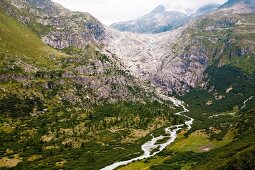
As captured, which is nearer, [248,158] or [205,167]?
[248,158]

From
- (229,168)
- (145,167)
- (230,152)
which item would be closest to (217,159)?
(230,152)

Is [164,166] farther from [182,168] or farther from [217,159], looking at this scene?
[217,159]

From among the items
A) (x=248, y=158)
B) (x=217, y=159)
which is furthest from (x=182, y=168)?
(x=248, y=158)

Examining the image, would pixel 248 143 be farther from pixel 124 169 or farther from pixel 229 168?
pixel 124 169

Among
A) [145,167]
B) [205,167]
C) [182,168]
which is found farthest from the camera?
[145,167]

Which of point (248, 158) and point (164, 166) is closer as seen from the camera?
point (248, 158)

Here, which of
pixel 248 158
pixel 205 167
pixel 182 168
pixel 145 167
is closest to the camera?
pixel 248 158

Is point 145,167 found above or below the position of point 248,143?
below

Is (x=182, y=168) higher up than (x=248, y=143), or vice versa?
(x=248, y=143)

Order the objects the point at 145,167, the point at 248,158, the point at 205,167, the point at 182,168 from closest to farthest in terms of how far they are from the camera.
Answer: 1. the point at 248,158
2. the point at 205,167
3. the point at 182,168
4. the point at 145,167
